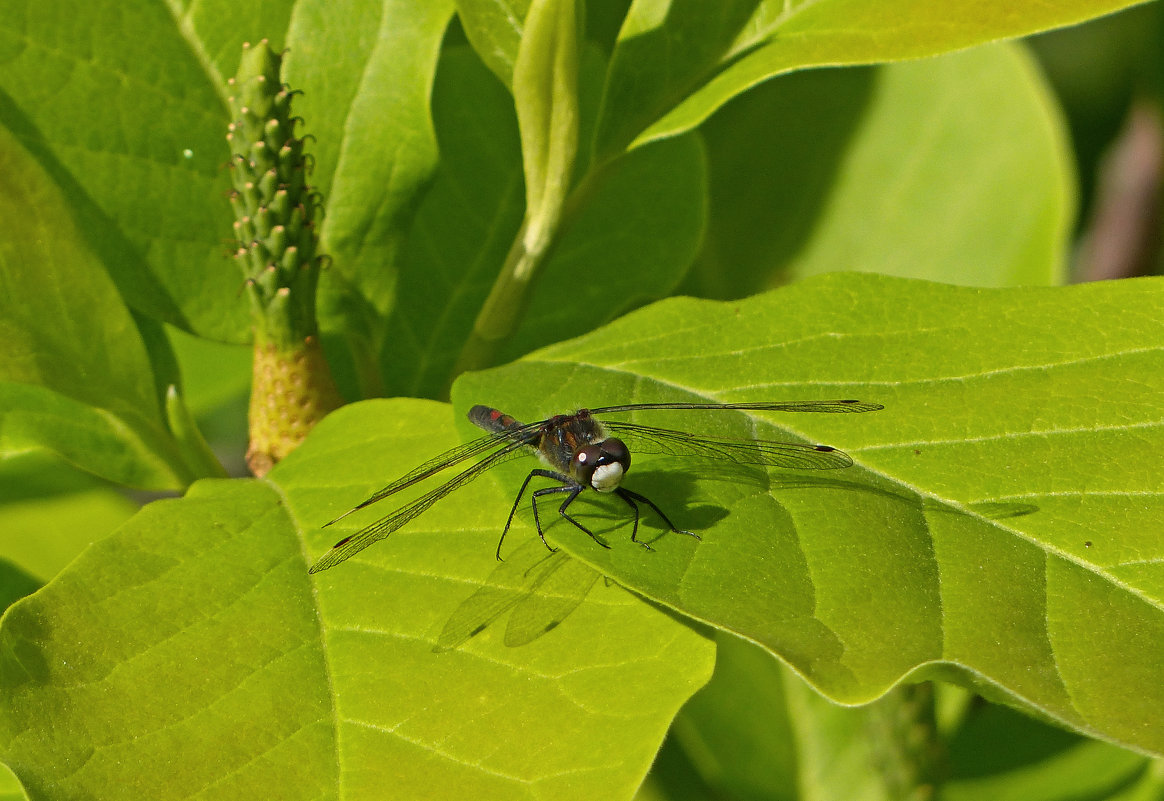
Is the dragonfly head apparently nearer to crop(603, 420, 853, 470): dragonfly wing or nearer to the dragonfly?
the dragonfly

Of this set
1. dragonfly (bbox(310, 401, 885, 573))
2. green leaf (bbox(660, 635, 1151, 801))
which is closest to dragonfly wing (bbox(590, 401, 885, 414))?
dragonfly (bbox(310, 401, 885, 573))

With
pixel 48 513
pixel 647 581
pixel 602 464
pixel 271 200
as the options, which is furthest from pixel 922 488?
pixel 48 513

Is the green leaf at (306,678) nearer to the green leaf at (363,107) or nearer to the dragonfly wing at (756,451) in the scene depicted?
the dragonfly wing at (756,451)

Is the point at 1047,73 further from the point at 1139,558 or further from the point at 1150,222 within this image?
the point at 1139,558

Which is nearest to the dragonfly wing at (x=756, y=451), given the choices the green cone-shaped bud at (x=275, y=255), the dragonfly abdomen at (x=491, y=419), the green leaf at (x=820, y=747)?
the dragonfly abdomen at (x=491, y=419)

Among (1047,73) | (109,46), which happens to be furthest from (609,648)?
(1047,73)

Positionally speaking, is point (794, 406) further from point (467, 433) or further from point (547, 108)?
point (547, 108)
